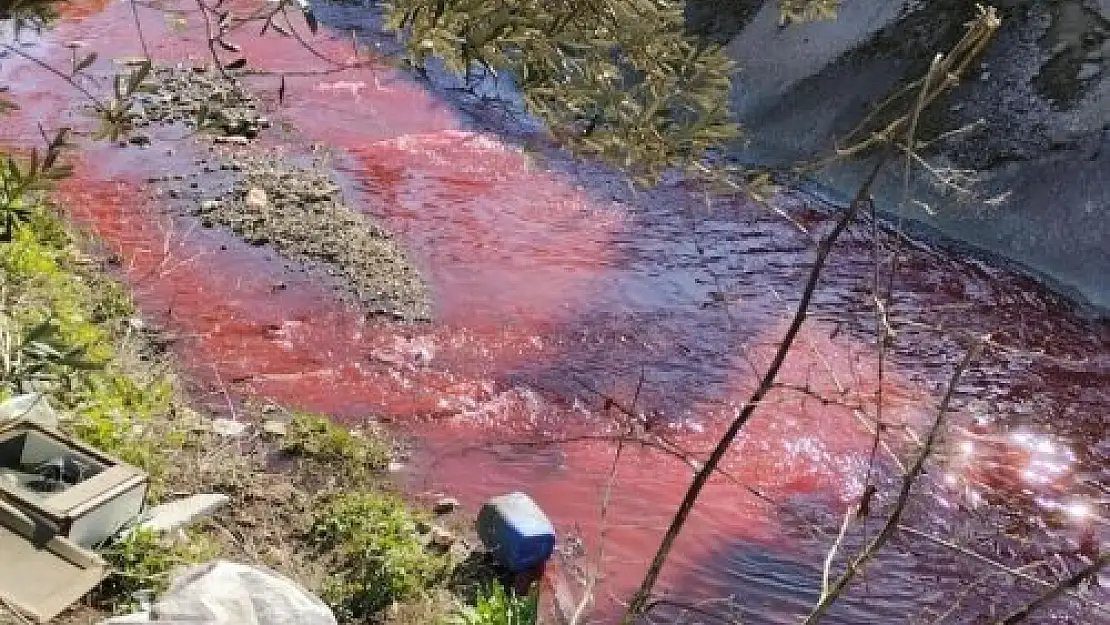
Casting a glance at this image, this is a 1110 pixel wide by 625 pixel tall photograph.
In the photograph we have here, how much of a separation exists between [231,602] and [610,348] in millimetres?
4566

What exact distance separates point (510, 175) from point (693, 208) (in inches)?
66.1

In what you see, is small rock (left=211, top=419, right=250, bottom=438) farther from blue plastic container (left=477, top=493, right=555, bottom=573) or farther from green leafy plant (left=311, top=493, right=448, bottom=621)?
blue plastic container (left=477, top=493, right=555, bottom=573)

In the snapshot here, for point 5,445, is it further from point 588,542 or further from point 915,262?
point 915,262

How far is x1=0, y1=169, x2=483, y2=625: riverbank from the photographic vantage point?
15.9 ft

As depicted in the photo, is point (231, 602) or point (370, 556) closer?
point (231, 602)

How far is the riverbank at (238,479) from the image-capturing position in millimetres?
4859

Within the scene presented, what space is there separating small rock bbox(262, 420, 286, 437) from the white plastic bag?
6.69 feet

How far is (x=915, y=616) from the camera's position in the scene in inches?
233

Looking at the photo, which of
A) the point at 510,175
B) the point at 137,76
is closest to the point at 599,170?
the point at 510,175

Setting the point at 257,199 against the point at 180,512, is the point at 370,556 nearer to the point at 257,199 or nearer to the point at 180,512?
the point at 180,512

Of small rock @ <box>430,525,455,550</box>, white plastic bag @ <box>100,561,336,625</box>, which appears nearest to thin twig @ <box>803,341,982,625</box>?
white plastic bag @ <box>100,561,336,625</box>

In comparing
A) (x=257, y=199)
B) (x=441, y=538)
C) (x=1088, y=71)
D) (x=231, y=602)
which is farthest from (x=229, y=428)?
(x=1088, y=71)

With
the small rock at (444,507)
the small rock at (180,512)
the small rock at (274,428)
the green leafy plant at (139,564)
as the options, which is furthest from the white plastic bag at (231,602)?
the small rock at (274,428)

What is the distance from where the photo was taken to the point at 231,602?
12.8ft
